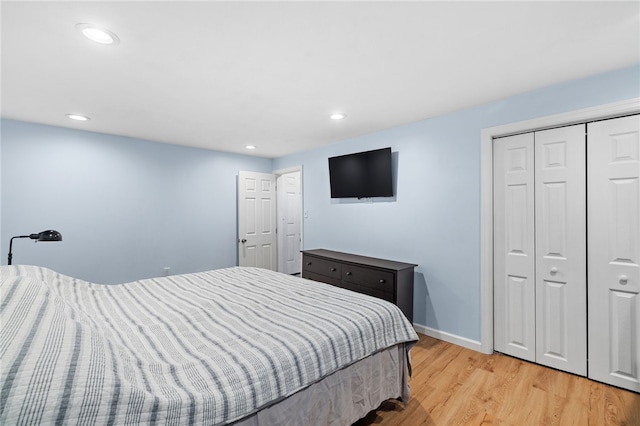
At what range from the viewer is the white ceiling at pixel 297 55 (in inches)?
58.9

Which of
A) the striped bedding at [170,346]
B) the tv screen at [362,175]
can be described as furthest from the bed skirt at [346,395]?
the tv screen at [362,175]

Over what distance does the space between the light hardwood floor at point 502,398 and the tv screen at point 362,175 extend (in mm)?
2000

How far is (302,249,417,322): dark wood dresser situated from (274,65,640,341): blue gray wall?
23 centimetres

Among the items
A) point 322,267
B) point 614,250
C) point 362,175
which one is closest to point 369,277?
point 322,267

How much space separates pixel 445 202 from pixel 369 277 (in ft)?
3.87

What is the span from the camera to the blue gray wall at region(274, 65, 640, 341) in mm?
2455

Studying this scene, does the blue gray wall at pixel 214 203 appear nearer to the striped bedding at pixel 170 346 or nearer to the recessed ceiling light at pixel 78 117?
the recessed ceiling light at pixel 78 117

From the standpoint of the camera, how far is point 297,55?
189 cm

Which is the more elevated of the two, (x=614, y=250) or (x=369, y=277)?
(x=614, y=250)

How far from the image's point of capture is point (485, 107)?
2795 millimetres

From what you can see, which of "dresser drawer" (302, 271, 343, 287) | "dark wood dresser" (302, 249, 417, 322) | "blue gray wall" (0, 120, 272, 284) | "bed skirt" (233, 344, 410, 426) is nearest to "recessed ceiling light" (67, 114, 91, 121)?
"blue gray wall" (0, 120, 272, 284)

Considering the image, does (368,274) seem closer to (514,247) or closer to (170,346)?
(514,247)

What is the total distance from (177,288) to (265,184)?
3211 mm

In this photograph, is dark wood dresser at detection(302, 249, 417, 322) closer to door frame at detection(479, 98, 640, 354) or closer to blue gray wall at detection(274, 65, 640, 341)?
blue gray wall at detection(274, 65, 640, 341)
